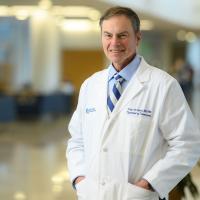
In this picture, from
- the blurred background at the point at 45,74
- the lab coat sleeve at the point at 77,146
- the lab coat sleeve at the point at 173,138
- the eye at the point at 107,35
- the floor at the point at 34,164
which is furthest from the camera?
the blurred background at the point at 45,74

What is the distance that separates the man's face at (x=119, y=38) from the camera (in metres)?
2.24

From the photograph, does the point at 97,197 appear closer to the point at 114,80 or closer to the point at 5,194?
the point at 114,80

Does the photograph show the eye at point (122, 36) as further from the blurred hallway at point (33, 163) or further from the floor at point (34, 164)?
the blurred hallway at point (33, 163)

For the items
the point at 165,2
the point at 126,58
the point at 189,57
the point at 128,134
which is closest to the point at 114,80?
the point at 126,58

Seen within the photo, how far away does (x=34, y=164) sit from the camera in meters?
8.70

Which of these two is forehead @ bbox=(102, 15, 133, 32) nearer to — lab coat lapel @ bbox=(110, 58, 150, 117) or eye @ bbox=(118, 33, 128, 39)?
eye @ bbox=(118, 33, 128, 39)

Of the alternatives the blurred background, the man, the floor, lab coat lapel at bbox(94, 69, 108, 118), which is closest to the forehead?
the man

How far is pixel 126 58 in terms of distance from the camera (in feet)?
7.57

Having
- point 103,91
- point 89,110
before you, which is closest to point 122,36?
point 103,91

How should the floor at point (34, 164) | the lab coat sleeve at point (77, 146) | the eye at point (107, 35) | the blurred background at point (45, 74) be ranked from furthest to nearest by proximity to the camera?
the blurred background at point (45, 74) → the floor at point (34, 164) → the lab coat sleeve at point (77, 146) → the eye at point (107, 35)

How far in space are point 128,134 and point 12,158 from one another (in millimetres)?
7431

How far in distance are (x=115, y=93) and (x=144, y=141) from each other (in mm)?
279

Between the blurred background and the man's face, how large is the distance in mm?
4169

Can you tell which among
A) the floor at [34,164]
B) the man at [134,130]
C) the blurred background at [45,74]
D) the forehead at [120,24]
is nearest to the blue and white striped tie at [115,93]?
the man at [134,130]
